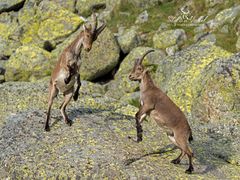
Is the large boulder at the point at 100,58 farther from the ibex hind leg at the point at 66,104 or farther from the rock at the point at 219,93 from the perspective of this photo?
the ibex hind leg at the point at 66,104

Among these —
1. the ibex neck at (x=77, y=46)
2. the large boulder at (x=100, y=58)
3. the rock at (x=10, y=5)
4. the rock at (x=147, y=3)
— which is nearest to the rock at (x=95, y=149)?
the ibex neck at (x=77, y=46)

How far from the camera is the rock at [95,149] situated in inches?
609

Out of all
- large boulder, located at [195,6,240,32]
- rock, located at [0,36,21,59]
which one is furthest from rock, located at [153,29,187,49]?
rock, located at [0,36,21,59]

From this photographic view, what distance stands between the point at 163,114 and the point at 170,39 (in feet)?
109

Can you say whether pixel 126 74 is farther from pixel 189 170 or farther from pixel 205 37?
pixel 189 170

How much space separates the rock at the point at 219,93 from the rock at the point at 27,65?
24545mm

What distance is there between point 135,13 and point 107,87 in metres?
22.1

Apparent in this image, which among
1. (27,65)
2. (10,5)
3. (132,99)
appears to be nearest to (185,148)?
(132,99)

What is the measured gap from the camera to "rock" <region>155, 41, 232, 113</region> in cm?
2611

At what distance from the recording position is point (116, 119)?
19.1 meters

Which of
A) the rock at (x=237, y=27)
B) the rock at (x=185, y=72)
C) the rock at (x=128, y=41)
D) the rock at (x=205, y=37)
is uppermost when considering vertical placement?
the rock at (x=185, y=72)

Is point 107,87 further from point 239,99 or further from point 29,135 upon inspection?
point 29,135

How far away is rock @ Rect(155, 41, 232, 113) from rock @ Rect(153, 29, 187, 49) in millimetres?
18130

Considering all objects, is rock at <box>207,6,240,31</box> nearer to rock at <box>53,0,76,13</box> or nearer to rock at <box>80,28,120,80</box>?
rock at <box>80,28,120,80</box>
